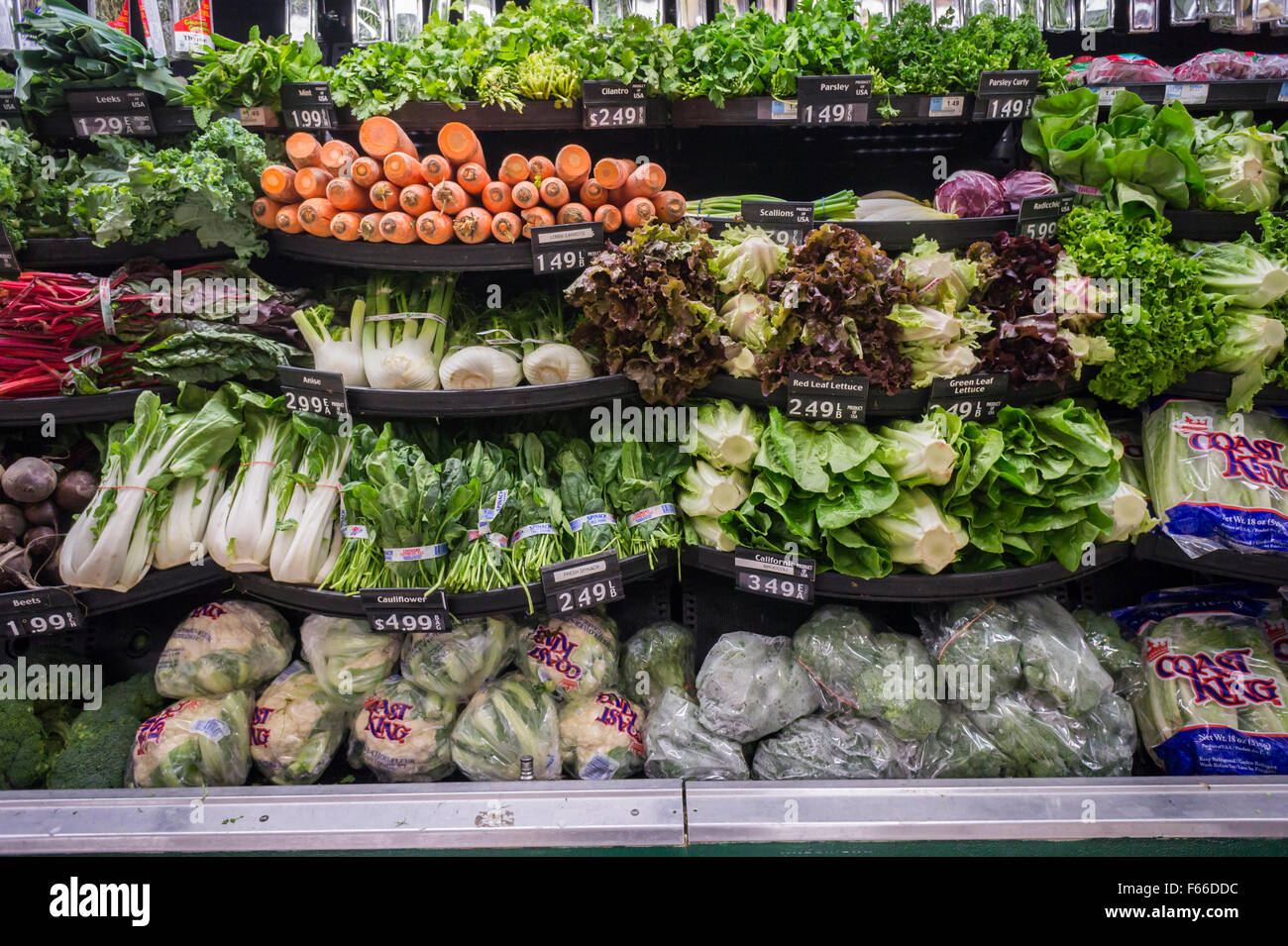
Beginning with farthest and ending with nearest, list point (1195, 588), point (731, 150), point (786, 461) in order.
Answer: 1. point (731, 150)
2. point (1195, 588)
3. point (786, 461)

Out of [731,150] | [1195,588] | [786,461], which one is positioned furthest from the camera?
[731,150]

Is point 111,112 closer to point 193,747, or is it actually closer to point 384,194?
point 384,194

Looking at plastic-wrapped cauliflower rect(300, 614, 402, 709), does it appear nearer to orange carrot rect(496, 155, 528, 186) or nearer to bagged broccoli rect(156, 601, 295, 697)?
bagged broccoli rect(156, 601, 295, 697)

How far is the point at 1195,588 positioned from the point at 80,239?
4.11 m

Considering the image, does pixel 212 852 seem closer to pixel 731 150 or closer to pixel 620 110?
pixel 620 110

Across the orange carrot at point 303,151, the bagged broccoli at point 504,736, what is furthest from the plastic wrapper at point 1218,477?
the orange carrot at point 303,151

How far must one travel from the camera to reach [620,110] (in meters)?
2.25

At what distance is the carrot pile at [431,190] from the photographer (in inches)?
84.1

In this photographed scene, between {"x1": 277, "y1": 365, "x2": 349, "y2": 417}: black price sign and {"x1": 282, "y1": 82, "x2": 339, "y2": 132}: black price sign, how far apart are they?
0.83m

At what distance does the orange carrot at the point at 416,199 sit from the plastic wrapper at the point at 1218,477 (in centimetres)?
260

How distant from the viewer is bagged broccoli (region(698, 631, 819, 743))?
2219 mm

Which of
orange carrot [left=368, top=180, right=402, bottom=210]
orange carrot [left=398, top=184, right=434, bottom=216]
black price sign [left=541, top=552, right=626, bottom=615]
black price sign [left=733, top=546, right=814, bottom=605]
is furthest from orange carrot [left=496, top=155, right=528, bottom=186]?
black price sign [left=733, top=546, right=814, bottom=605]
